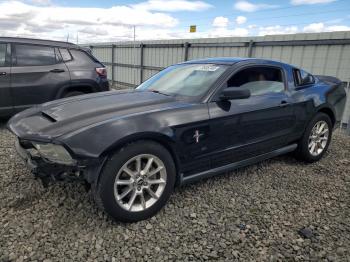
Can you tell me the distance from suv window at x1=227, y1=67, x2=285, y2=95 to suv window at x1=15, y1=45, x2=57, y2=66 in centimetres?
390

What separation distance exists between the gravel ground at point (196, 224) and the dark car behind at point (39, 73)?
212 centimetres

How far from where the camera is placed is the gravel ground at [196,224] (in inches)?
91.5

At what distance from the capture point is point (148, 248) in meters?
2.37

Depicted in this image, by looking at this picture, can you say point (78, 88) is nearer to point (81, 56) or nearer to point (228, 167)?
point (81, 56)

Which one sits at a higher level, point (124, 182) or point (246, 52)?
point (246, 52)

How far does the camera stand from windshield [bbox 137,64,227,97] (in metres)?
3.22

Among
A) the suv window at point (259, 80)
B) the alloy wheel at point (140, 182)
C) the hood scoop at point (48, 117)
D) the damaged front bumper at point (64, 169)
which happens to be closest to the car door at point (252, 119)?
the suv window at point (259, 80)

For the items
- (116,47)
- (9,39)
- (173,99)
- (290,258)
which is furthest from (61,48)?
(116,47)

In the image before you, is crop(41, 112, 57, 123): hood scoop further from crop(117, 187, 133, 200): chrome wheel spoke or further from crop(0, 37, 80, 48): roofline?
crop(0, 37, 80, 48): roofline

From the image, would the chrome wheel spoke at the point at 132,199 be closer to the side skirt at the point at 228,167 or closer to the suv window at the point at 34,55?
the side skirt at the point at 228,167

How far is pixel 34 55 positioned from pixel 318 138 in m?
5.15

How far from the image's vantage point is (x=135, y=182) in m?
2.61

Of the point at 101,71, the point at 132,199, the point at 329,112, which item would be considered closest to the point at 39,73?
the point at 101,71

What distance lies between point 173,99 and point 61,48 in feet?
12.2
